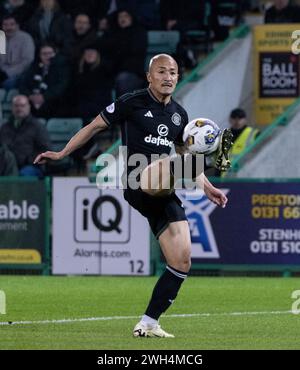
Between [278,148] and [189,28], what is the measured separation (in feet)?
13.3

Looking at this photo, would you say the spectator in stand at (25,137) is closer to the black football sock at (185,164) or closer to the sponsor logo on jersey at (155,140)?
the sponsor logo on jersey at (155,140)

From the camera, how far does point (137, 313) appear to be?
14047 millimetres

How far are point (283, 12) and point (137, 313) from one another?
10.1 meters

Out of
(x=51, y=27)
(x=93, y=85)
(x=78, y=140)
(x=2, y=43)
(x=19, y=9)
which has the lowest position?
(x=78, y=140)

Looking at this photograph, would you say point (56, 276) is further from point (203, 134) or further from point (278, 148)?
point (203, 134)

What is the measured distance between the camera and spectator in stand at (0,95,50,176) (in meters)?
21.6

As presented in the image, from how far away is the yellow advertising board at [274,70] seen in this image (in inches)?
902

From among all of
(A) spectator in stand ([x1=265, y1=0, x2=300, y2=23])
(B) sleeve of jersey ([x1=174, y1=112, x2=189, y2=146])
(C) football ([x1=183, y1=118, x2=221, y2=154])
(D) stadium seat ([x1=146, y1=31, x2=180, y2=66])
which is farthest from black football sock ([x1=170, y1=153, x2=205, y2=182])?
(D) stadium seat ([x1=146, y1=31, x2=180, y2=66])

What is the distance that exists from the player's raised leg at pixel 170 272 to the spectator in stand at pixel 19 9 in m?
14.1

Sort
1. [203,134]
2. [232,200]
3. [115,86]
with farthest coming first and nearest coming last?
[115,86] → [232,200] → [203,134]

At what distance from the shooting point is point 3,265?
19.8m

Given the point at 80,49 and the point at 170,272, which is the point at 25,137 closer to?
the point at 80,49

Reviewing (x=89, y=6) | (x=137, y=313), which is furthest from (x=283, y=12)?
(x=137, y=313)
